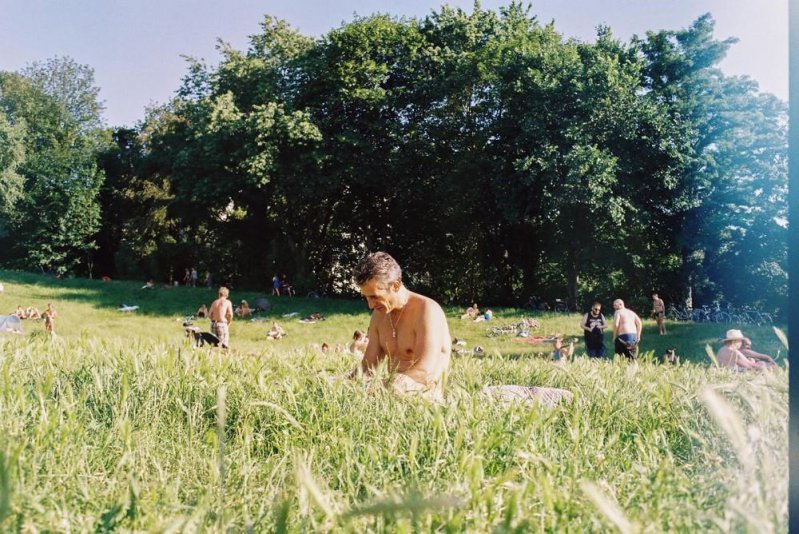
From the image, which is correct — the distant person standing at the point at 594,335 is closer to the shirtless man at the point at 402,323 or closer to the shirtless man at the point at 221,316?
the shirtless man at the point at 221,316

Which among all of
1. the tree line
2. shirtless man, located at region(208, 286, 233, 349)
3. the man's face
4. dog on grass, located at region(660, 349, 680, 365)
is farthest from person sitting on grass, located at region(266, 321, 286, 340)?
the man's face

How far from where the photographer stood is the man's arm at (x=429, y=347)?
479 centimetres

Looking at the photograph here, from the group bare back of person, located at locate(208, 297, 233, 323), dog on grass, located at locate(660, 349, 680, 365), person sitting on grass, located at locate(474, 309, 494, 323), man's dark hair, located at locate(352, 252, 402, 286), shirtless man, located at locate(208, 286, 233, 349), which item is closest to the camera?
man's dark hair, located at locate(352, 252, 402, 286)

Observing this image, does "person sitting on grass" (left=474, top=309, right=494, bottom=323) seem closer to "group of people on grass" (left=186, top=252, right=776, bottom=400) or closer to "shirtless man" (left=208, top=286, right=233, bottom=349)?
"shirtless man" (left=208, top=286, right=233, bottom=349)

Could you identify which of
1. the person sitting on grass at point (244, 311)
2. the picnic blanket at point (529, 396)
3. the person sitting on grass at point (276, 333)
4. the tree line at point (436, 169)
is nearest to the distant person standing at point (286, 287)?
the tree line at point (436, 169)

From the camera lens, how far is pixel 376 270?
16.6 feet

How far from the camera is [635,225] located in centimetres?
3017

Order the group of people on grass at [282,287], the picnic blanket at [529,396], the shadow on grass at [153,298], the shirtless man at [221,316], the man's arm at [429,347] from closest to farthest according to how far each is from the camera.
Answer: the picnic blanket at [529,396] → the man's arm at [429,347] → the shirtless man at [221,316] → the shadow on grass at [153,298] → the group of people on grass at [282,287]

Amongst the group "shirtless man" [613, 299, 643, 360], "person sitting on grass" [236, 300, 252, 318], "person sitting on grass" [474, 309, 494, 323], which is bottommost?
"person sitting on grass" [236, 300, 252, 318]

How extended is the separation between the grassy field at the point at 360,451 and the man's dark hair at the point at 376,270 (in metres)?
0.81

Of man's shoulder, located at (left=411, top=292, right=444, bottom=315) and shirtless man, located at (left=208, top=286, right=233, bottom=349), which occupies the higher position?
man's shoulder, located at (left=411, top=292, right=444, bottom=315)

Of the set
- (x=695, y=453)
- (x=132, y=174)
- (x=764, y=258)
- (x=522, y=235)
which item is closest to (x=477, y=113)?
(x=522, y=235)

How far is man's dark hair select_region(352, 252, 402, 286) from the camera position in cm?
507

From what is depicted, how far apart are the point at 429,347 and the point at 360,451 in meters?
2.38
